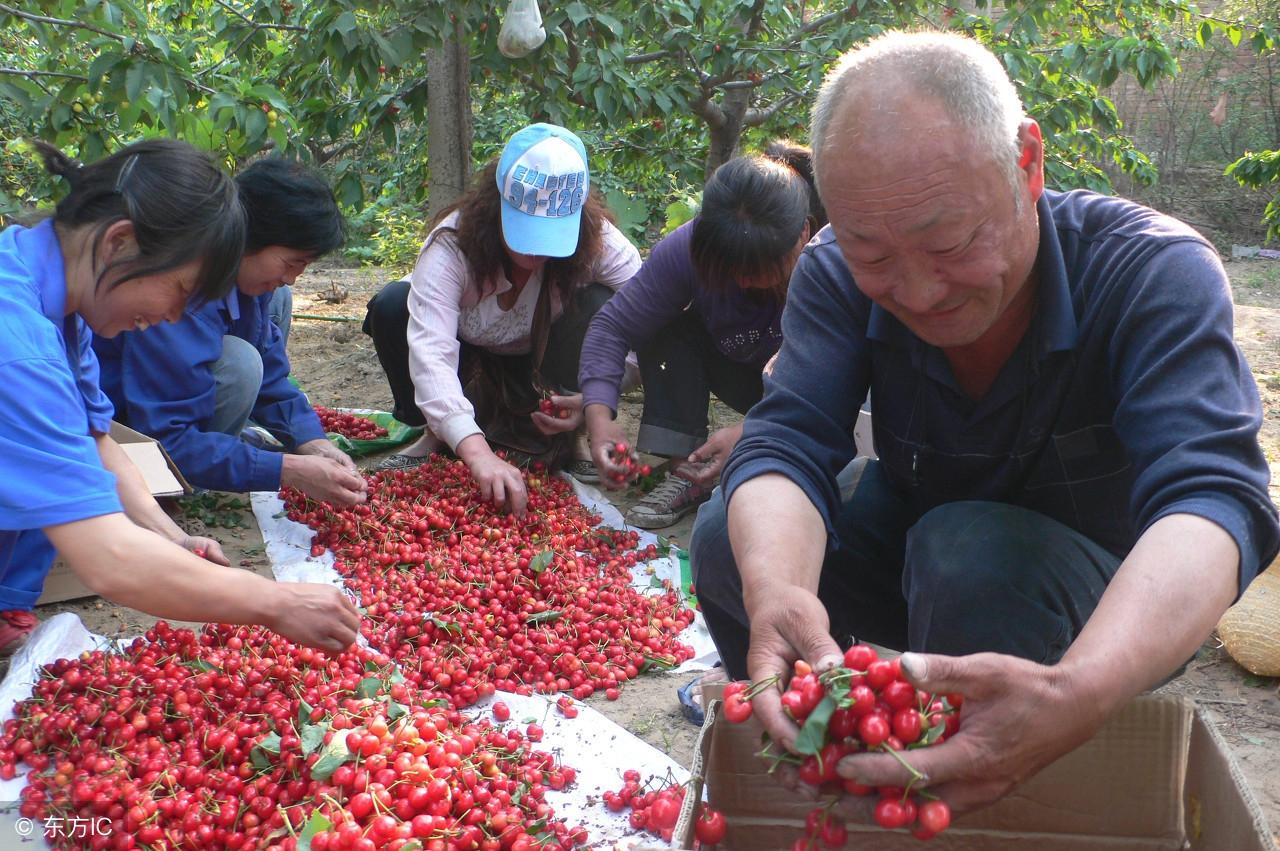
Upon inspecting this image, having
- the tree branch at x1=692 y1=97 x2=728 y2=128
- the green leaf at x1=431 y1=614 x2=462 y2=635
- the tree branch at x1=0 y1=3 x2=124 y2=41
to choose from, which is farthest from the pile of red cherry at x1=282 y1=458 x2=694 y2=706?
the tree branch at x1=692 y1=97 x2=728 y2=128

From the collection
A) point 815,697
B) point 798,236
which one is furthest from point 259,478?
point 815,697

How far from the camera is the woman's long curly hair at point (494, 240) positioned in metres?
3.76

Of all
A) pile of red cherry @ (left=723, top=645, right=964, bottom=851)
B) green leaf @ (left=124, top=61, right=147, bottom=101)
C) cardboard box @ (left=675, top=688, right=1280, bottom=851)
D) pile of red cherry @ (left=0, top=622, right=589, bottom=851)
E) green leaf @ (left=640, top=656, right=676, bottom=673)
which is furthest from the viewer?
green leaf @ (left=124, top=61, right=147, bottom=101)

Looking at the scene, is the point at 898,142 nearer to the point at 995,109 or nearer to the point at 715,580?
the point at 995,109

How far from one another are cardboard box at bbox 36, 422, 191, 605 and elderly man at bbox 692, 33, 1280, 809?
1.61 metres

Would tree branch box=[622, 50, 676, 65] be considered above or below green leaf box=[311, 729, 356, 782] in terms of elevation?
above

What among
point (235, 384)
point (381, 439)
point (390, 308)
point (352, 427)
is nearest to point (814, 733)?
point (235, 384)

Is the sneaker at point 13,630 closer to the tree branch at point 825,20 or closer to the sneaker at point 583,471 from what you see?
the sneaker at point 583,471

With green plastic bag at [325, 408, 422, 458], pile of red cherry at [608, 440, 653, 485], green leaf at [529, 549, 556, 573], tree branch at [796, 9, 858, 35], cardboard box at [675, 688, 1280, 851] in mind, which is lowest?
green plastic bag at [325, 408, 422, 458]

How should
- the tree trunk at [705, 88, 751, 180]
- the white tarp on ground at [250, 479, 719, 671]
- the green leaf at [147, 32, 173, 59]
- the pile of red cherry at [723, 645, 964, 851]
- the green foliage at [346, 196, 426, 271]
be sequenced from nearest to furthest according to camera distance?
the pile of red cherry at [723, 645, 964, 851]
the white tarp on ground at [250, 479, 719, 671]
the green leaf at [147, 32, 173, 59]
the tree trunk at [705, 88, 751, 180]
the green foliage at [346, 196, 426, 271]

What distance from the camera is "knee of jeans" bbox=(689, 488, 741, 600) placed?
6.83 feet

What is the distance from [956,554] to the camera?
1.84 meters

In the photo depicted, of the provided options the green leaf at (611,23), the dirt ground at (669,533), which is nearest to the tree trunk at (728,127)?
the green leaf at (611,23)

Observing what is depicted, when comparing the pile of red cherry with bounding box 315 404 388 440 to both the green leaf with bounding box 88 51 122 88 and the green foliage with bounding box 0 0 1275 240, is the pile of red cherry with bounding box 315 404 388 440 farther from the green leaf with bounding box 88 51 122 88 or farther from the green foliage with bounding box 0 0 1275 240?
the green leaf with bounding box 88 51 122 88
